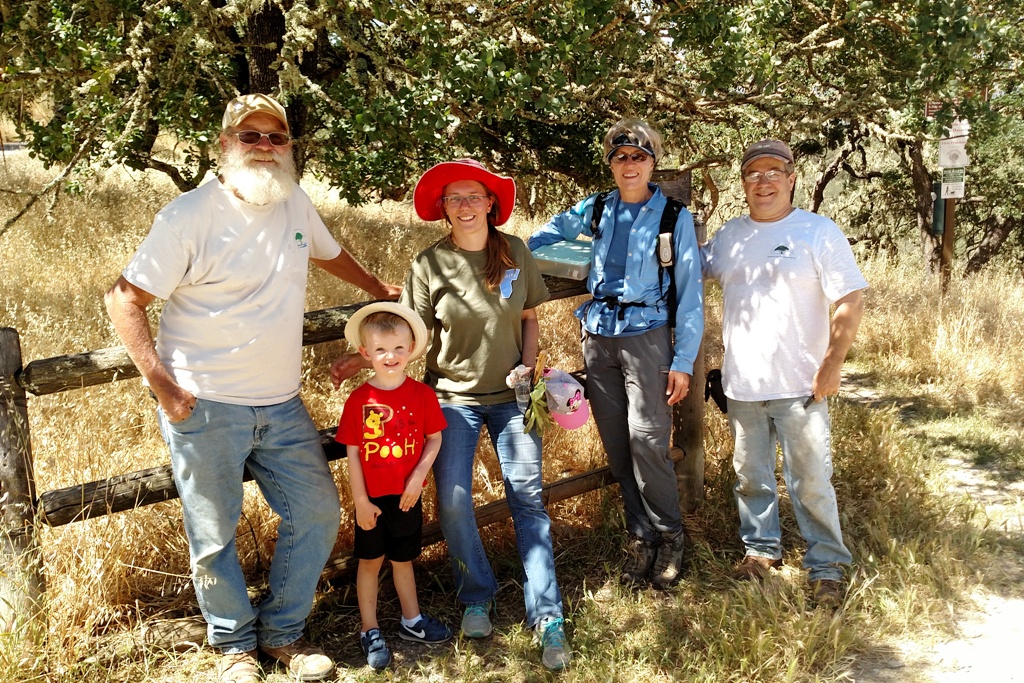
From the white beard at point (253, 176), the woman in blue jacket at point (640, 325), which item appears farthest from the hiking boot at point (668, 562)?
the white beard at point (253, 176)

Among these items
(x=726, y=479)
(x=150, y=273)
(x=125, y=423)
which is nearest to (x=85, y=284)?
(x=125, y=423)

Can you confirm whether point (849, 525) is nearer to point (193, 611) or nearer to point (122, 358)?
point (193, 611)

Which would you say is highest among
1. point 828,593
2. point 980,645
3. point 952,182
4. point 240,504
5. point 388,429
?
point 952,182

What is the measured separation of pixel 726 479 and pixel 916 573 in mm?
1013

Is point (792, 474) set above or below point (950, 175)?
below

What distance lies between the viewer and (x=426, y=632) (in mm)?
3332

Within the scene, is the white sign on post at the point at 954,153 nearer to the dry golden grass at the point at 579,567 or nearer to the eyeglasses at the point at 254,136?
the dry golden grass at the point at 579,567

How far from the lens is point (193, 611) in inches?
133

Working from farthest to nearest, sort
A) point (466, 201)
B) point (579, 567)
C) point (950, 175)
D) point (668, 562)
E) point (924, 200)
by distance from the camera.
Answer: point (924, 200) → point (950, 175) → point (579, 567) → point (668, 562) → point (466, 201)

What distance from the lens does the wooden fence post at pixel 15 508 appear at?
2.88m

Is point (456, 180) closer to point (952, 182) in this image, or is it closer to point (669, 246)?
point (669, 246)

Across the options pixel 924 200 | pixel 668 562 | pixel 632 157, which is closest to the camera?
pixel 632 157

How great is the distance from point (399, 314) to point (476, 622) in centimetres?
128

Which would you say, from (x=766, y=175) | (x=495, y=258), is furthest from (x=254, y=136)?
(x=766, y=175)
